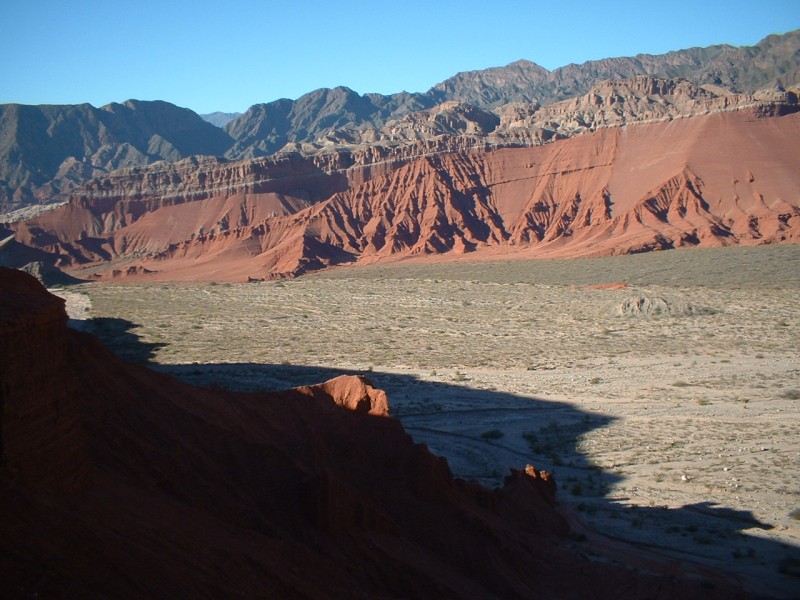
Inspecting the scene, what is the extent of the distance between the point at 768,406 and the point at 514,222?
7657cm

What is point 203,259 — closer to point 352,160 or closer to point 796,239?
point 352,160

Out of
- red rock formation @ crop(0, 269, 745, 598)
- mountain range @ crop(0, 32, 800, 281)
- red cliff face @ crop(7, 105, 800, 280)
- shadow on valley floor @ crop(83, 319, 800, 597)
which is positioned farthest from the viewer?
mountain range @ crop(0, 32, 800, 281)

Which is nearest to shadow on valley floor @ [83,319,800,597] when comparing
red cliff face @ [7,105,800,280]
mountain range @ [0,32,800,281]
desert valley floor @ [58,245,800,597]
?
desert valley floor @ [58,245,800,597]

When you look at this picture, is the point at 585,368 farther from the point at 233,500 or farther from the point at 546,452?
the point at 233,500

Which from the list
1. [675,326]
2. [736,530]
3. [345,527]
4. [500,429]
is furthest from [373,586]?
[675,326]

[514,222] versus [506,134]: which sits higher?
[506,134]

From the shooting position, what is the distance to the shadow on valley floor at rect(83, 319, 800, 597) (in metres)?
12.8

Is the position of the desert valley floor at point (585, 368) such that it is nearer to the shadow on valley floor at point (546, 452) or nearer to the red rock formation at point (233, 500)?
the shadow on valley floor at point (546, 452)

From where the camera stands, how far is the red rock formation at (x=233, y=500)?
6.95m

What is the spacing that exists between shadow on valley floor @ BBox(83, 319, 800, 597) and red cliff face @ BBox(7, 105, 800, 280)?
176 ft

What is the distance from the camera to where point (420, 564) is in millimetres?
10086

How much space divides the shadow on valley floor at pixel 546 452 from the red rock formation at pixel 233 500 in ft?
3.73

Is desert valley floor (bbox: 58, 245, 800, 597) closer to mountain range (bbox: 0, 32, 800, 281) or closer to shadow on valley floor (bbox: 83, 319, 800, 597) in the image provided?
shadow on valley floor (bbox: 83, 319, 800, 597)

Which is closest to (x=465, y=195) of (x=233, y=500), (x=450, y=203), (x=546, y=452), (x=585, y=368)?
(x=450, y=203)
